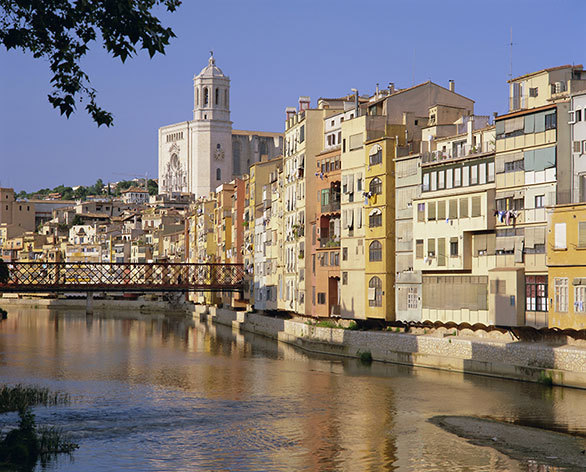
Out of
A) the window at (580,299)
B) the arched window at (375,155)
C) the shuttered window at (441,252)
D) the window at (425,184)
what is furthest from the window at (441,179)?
the window at (580,299)

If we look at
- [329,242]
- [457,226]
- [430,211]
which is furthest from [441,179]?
[329,242]

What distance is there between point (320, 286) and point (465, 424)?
→ 29.2m

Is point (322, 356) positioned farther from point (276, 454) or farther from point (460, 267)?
point (276, 454)

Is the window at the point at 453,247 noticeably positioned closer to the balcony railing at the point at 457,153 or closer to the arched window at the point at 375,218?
the balcony railing at the point at 457,153

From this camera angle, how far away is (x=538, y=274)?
4284 cm

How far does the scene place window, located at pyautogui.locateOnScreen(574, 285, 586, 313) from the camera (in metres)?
39.3

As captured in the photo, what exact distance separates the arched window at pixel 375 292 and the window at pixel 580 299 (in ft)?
53.2

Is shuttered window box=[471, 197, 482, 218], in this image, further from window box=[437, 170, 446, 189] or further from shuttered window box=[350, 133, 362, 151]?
shuttered window box=[350, 133, 362, 151]

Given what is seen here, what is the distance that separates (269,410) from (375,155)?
2208 centimetres

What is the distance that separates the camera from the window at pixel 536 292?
42375mm

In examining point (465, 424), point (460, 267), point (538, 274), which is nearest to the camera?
point (465, 424)

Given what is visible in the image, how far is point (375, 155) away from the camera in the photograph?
55188mm

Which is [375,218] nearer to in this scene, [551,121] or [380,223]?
[380,223]

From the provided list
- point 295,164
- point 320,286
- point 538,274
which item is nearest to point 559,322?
point 538,274
